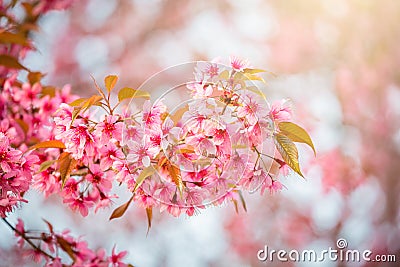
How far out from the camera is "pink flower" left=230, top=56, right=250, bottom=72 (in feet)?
2.19

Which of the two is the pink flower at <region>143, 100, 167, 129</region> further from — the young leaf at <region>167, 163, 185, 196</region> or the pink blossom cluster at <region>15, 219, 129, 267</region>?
the pink blossom cluster at <region>15, 219, 129, 267</region>

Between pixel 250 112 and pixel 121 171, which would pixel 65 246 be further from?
pixel 250 112

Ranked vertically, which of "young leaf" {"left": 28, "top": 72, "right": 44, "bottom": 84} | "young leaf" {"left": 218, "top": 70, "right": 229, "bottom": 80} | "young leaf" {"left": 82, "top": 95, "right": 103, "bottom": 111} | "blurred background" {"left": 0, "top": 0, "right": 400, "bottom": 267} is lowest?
"young leaf" {"left": 82, "top": 95, "right": 103, "bottom": 111}

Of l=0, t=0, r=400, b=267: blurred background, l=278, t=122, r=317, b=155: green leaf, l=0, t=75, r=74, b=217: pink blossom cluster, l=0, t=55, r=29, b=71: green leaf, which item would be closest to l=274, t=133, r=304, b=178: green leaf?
l=278, t=122, r=317, b=155: green leaf

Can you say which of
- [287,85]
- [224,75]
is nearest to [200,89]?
[224,75]

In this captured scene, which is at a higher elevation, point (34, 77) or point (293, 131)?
point (34, 77)

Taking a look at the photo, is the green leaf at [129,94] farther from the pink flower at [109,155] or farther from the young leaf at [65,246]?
the young leaf at [65,246]

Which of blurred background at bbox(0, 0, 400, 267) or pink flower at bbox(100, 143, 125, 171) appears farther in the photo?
blurred background at bbox(0, 0, 400, 267)

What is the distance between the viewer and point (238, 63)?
674 millimetres

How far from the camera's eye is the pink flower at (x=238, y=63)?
2.19 ft

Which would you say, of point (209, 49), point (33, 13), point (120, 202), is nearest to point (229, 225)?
point (209, 49)

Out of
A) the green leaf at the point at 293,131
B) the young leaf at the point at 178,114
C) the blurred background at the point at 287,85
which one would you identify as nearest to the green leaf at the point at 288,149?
the green leaf at the point at 293,131

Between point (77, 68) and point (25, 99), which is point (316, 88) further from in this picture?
point (25, 99)

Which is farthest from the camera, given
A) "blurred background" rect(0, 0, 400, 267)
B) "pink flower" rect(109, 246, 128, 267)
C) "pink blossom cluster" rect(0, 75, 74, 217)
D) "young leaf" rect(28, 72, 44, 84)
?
"blurred background" rect(0, 0, 400, 267)
